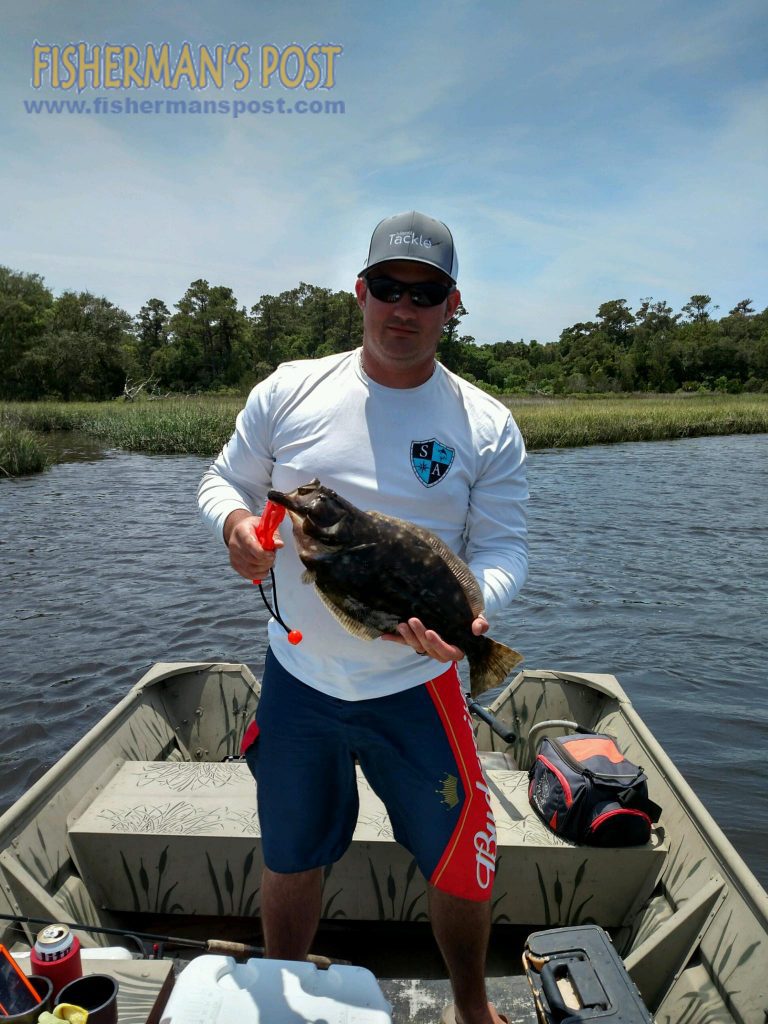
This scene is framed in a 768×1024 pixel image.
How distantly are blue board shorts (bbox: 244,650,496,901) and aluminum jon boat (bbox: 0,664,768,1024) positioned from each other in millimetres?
1131

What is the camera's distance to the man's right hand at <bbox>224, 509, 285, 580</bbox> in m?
2.58

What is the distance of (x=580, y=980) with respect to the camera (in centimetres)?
255

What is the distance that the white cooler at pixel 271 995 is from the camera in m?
2.09

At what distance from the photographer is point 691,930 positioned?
11.4 feet

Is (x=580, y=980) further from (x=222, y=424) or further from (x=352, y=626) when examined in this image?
(x=222, y=424)

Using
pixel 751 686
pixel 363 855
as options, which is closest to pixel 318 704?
pixel 363 855

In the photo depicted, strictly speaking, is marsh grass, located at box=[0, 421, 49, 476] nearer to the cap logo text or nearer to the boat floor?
the boat floor

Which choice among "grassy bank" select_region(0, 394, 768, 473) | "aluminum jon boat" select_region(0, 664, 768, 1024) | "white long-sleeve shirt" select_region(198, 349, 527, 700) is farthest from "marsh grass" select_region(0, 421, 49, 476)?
"white long-sleeve shirt" select_region(198, 349, 527, 700)

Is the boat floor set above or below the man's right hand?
below

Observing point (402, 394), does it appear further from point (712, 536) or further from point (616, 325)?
point (616, 325)

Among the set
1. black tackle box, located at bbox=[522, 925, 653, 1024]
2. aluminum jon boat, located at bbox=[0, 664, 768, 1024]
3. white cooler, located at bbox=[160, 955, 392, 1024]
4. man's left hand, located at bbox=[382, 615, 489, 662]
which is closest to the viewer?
white cooler, located at bbox=[160, 955, 392, 1024]

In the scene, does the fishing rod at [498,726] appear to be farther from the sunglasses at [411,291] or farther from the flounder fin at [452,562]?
the sunglasses at [411,291]

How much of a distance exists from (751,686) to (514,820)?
23.4 ft

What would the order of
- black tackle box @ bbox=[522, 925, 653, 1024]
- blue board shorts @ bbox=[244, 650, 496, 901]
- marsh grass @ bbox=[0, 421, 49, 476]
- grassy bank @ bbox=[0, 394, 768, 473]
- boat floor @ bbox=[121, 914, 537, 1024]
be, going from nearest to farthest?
black tackle box @ bbox=[522, 925, 653, 1024] < blue board shorts @ bbox=[244, 650, 496, 901] < boat floor @ bbox=[121, 914, 537, 1024] < marsh grass @ bbox=[0, 421, 49, 476] < grassy bank @ bbox=[0, 394, 768, 473]
